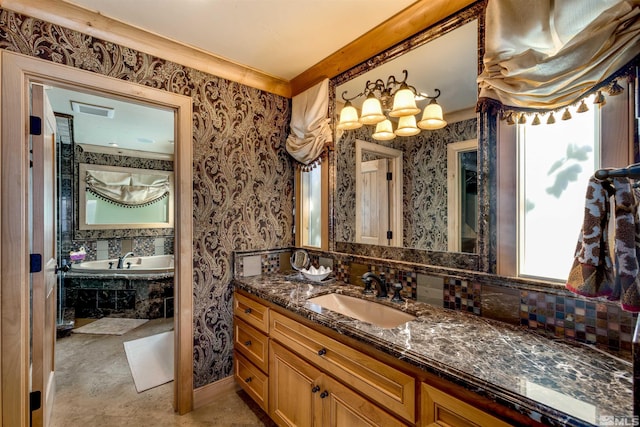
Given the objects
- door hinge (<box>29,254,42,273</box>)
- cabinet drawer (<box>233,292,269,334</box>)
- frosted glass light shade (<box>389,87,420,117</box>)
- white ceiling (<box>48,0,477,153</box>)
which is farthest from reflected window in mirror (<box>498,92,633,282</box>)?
door hinge (<box>29,254,42,273</box>)

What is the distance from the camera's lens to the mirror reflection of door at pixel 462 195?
1450 millimetres

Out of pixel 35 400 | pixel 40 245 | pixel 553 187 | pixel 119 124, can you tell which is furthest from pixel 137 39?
pixel 553 187

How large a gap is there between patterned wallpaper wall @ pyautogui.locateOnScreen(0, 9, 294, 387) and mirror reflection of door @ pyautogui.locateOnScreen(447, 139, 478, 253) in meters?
1.40

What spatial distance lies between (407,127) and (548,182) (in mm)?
763

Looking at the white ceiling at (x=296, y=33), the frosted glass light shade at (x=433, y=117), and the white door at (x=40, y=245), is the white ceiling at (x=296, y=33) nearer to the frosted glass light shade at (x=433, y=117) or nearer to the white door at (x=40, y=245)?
the frosted glass light shade at (x=433, y=117)

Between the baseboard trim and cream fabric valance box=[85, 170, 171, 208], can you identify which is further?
cream fabric valance box=[85, 170, 171, 208]

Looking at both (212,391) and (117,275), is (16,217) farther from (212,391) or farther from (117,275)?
(117,275)

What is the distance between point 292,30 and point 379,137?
858 millimetres

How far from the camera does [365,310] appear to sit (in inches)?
66.9

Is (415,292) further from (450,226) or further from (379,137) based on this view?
(379,137)

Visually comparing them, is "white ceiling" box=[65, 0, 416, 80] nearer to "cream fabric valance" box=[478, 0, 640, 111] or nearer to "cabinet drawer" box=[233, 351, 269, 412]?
"cream fabric valance" box=[478, 0, 640, 111]

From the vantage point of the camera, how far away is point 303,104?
2361 mm

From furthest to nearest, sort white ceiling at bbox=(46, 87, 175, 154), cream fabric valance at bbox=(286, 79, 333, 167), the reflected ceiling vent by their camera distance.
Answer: the reflected ceiling vent < white ceiling at bbox=(46, 87, 175, 154) < cream fabric valance at bbox=(286, 79, 333, 167)

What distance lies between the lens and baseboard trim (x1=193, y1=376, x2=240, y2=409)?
208cm
